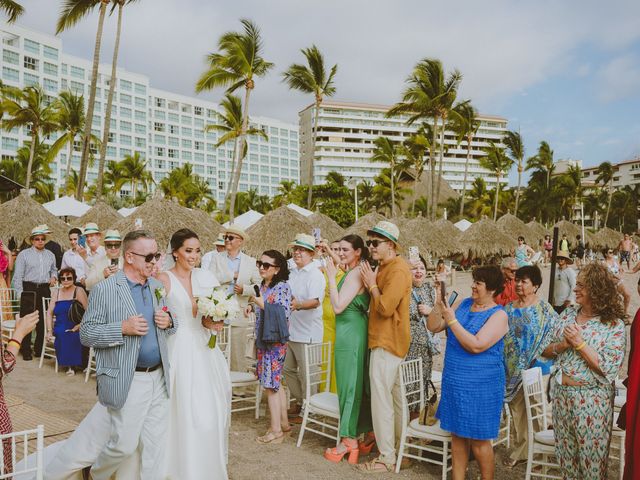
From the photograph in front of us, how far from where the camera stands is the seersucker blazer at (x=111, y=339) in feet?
11.0

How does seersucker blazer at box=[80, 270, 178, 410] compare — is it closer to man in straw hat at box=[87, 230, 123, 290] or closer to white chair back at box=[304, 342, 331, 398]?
white chair back at box=[304, 342, 331, 398]

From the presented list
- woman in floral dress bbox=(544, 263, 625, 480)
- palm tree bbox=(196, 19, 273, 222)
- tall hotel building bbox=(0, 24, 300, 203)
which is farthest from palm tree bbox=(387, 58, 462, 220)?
tall hotel building bbox=(0, 24, 300, 203)

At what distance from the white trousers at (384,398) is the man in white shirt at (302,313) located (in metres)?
1.35

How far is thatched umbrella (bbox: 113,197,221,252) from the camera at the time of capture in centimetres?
1380

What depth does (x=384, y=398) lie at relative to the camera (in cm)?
477

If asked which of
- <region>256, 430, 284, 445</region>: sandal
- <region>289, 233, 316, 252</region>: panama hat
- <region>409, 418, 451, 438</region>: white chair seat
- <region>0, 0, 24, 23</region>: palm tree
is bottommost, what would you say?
<region>256, 430, 284, 445</region>: sandal

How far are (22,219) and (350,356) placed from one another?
12.9 metres

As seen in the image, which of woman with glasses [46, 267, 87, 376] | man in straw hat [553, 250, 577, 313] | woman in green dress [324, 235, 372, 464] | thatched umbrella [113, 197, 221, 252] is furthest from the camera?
thatched umbrella [113, 197, 221, 252]

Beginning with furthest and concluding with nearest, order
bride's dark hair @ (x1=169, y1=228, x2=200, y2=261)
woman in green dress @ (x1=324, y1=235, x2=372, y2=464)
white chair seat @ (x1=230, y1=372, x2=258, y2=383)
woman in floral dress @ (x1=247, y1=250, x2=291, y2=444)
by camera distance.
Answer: white chair seat @ (x1=230, y1=372, x2=258, y2=383)
woman in floral dress @ (x1=247, y1=250, x2=291, y2=444)
woman in green dress @ (x1=324, y1=235, x2=372, y2=464)
bride's dark hair @ (x1=169, y1=228, x2=200, y2=261)

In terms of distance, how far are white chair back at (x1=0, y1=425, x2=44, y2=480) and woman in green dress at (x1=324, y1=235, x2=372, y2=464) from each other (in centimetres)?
255

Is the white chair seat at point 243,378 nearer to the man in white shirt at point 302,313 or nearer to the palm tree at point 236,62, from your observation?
the man in white shirt at point 302,313

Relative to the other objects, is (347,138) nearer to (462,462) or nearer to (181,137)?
(181,137)

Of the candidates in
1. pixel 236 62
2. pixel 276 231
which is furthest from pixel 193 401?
pixel 236 62

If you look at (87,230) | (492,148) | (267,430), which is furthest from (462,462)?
(492,148)
